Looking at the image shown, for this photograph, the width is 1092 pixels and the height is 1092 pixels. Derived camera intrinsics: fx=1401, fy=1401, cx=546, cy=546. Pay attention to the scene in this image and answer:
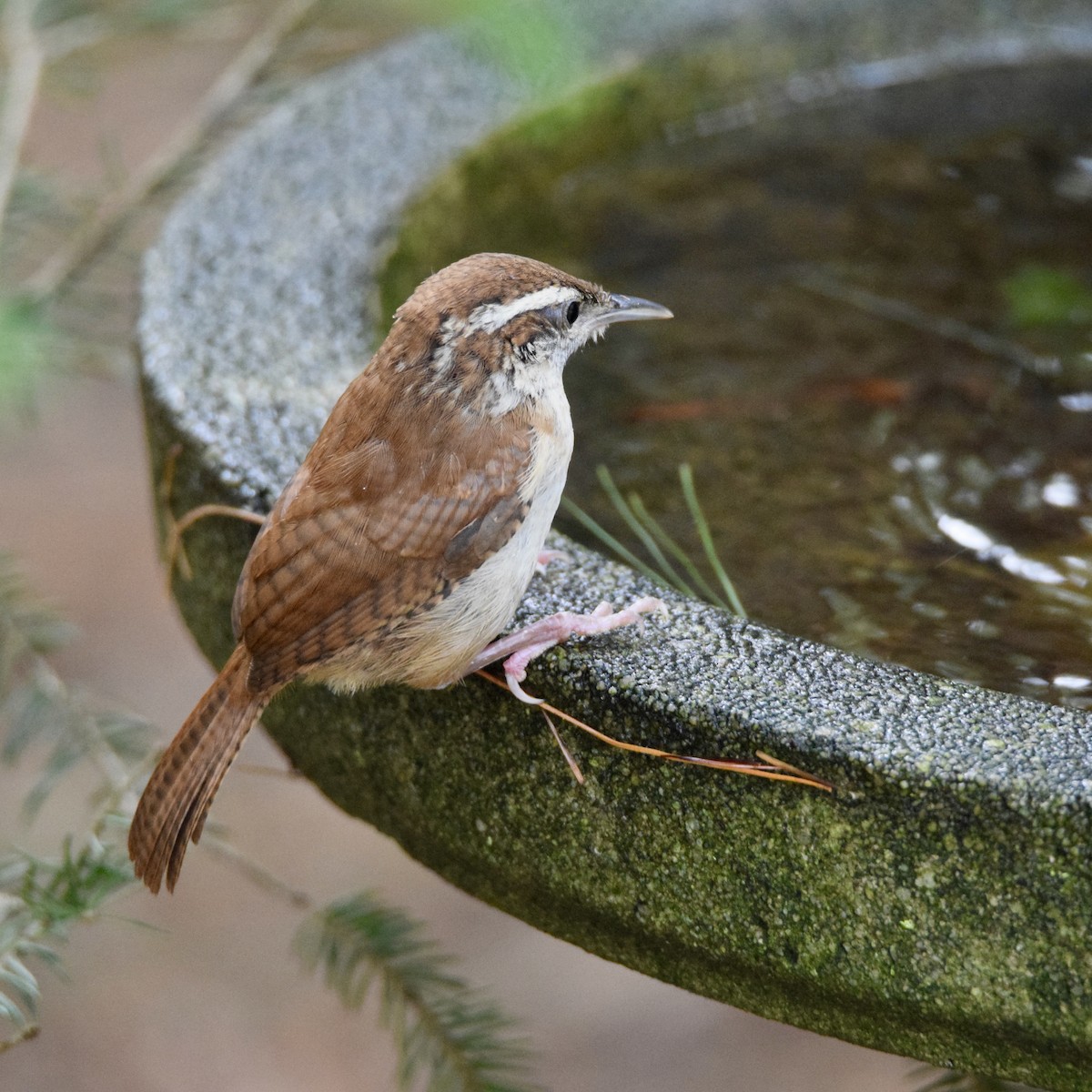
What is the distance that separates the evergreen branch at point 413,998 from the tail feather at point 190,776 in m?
0.51

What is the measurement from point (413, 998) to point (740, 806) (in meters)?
0.83

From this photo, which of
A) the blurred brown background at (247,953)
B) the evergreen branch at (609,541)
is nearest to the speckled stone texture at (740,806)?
the evergreen branch at (609,541)

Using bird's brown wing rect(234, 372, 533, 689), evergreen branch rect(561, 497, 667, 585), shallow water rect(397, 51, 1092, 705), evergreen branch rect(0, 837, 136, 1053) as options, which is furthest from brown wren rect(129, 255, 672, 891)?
shallow water rect(397, 51, 1092, 705)

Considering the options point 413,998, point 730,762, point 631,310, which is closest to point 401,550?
point 730,762

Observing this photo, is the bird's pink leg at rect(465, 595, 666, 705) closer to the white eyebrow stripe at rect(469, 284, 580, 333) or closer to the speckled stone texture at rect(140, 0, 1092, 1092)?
the speckled stone texture at rect(140, 0, 1092, 1092)

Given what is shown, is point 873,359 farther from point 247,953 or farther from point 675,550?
point 247,953

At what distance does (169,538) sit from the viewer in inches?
86.1

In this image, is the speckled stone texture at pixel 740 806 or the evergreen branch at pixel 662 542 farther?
the evergreen branch at pixel 662 542

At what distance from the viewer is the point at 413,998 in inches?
84.7

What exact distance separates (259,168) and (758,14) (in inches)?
56.9

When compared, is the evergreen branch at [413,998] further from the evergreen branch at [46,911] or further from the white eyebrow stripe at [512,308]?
the white eyebrow stripe at [512,308]

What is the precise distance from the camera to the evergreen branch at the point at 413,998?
2.11 meters

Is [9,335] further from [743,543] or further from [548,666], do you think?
[743,543]

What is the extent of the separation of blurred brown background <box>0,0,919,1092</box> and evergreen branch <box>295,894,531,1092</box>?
1.40m
